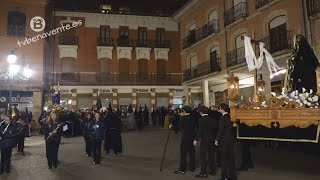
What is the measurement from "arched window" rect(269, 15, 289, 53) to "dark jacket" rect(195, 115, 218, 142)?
11.4 meters

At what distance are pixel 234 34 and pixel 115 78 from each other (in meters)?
14.3

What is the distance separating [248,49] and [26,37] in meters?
21.9

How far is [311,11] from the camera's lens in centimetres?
1773

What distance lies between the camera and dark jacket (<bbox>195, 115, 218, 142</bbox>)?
29.9 feet

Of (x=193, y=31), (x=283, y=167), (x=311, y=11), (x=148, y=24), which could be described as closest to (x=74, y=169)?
(x=283, y=167)

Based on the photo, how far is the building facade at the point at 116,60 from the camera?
33.5 m

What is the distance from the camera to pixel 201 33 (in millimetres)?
28781

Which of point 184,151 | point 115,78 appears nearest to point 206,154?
point 184,151

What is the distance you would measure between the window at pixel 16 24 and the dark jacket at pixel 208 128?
22.8 m

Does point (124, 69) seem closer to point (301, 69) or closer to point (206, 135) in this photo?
point (301, 69)

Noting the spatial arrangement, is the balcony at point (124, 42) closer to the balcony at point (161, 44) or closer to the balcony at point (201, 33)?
the balcony at point (161, 44)

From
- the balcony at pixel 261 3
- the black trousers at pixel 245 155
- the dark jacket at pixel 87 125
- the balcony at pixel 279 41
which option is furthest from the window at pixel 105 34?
the black trousers at pixel 245 155

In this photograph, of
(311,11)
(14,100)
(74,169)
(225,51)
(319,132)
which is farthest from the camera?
(14,100)

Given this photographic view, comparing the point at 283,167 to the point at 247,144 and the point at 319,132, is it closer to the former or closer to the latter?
the point at 247,144
